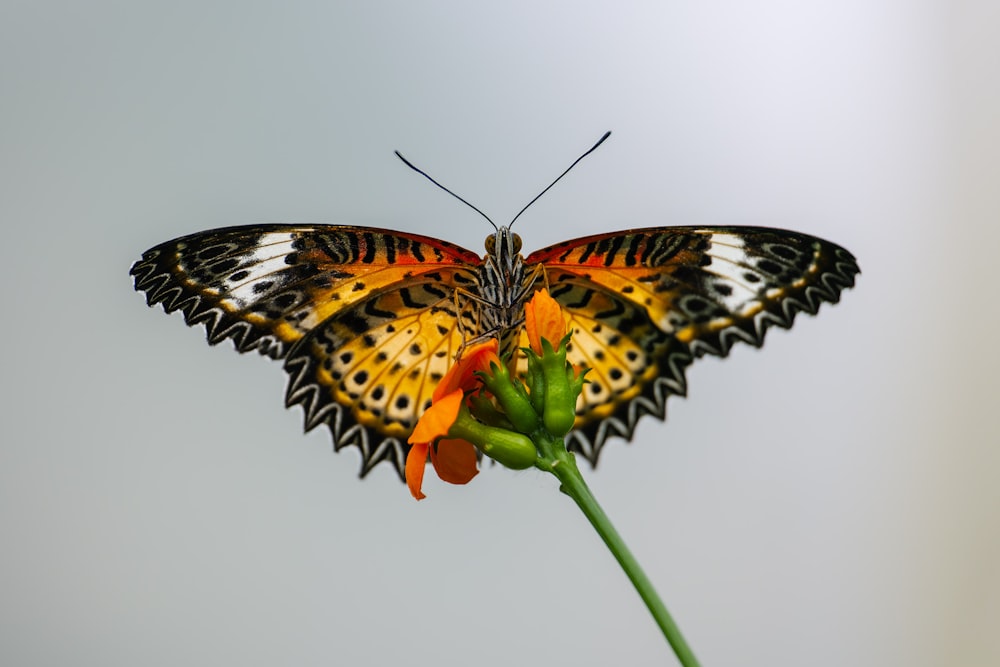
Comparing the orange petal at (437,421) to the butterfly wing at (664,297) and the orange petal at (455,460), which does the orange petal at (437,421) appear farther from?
the butterfly wing at (664,297)

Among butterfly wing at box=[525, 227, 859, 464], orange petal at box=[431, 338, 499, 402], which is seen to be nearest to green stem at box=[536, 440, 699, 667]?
orange petal at box=[431, 338, 499, 402]

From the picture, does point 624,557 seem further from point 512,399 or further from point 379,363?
point 379,363

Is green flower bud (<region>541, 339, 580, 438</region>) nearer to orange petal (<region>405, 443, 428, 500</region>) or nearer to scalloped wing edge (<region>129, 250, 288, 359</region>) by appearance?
orange petal (<region>405, 443, 428, 500</region>)

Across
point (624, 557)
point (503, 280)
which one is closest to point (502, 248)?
point (503, 280)

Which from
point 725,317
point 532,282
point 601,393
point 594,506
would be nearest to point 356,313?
point 532,282

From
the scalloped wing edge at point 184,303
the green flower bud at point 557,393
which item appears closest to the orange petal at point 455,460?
the green flower bud at point 557,393

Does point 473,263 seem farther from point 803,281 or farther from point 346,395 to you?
point 803,281

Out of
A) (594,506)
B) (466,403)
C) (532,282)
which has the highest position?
(532,282)
